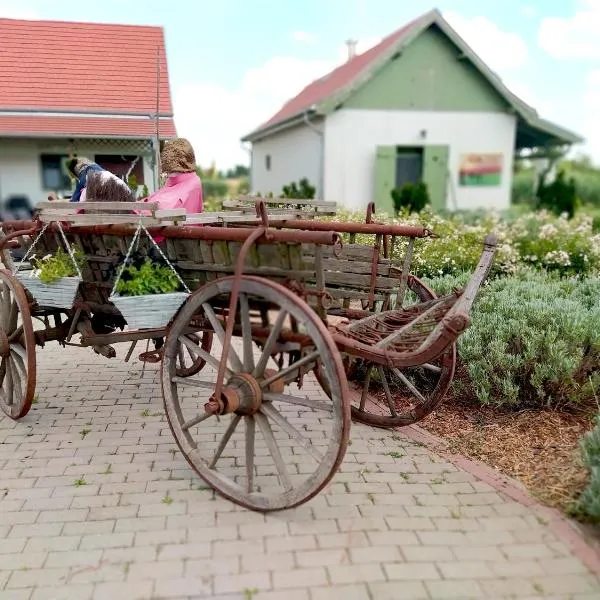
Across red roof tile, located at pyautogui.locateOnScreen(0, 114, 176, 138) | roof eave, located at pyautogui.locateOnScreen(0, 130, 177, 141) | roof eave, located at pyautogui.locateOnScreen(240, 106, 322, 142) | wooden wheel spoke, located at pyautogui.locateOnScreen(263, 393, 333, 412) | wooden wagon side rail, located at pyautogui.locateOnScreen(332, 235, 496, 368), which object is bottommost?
wooden wheel spoke, located at pyautogui.locateOnScreen(263, 393, 333, 412)

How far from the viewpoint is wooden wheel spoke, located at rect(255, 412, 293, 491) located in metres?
3.19

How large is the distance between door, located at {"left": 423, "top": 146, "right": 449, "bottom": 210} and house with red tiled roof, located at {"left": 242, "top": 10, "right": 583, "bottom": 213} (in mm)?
26

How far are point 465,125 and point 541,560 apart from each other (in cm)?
1530

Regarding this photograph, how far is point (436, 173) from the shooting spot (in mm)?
16625

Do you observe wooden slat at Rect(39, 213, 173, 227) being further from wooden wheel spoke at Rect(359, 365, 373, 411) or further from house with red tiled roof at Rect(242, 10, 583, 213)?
house with red tiled roof at Rect(242, 10, 583, 213)

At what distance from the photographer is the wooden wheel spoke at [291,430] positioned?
3.09 metres

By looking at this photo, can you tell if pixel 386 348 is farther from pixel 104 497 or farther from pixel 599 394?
pixel 599 394

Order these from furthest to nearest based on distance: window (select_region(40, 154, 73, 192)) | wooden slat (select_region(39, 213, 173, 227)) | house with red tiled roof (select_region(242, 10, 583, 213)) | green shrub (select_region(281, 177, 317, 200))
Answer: house with red tiled roof (select_region(242, 10, 583, 213)) < green shrub (select_region(281, 177, 317, 200)) < window (select_region(40, 154, 73, 192)) < wooden slat (select_region(39, 213, 173, 227))

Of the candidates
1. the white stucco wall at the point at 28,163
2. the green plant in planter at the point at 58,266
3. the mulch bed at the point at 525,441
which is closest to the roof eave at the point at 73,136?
the white stucco wall at the point at 28,163

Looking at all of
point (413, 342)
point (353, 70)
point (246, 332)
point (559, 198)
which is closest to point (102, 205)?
point (246, 332)

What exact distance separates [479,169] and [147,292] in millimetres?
14942

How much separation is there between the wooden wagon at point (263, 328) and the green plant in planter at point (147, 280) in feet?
0.25

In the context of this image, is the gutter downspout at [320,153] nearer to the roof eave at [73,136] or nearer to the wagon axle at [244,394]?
the roof eave at [73,136]

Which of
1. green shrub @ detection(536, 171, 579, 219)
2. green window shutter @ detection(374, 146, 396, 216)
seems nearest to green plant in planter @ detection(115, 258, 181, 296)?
green window shutter @ detection(374, 146, 396, 216)
